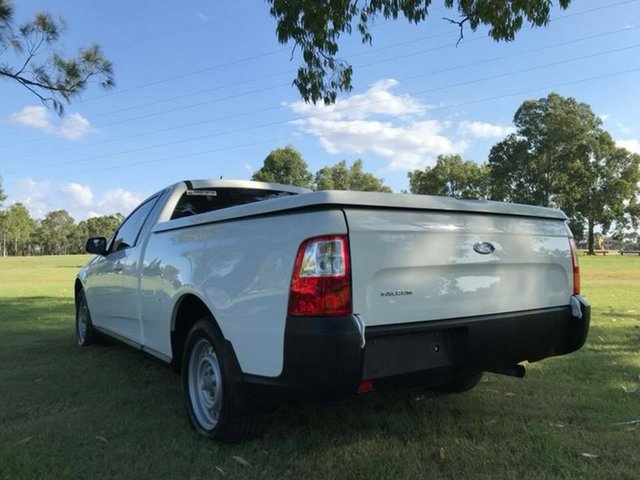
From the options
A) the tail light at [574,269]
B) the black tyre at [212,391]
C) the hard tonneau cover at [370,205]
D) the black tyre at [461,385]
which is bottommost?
→ the black tyre at [461,385]

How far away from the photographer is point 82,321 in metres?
6.77

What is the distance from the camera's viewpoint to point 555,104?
151ft


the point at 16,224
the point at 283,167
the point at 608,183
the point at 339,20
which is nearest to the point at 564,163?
the point at 608,183

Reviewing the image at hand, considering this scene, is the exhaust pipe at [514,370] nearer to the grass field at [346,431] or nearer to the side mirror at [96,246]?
the grass field at [346,431]

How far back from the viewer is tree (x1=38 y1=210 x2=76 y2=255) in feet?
390

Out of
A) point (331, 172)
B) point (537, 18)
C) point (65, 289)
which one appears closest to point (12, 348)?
point (537, 18)

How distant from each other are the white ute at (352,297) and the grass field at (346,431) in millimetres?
316

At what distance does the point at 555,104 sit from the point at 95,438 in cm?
4897

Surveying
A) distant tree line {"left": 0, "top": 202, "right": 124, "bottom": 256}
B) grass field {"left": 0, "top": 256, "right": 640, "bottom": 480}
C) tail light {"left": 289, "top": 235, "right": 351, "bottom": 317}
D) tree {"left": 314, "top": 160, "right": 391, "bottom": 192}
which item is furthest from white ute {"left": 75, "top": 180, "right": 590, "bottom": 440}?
distant tree line {"left": 0, "top": 202, "right": 124, "bottom": 256}

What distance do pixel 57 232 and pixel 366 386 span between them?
131 meters

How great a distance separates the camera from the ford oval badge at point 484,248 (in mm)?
3259

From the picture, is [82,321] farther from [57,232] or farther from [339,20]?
[57,232]

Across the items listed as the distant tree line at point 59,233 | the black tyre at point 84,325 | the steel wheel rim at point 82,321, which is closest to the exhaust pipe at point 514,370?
the black tyre at point 84,325

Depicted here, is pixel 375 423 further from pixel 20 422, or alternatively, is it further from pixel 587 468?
pixel 20 422
